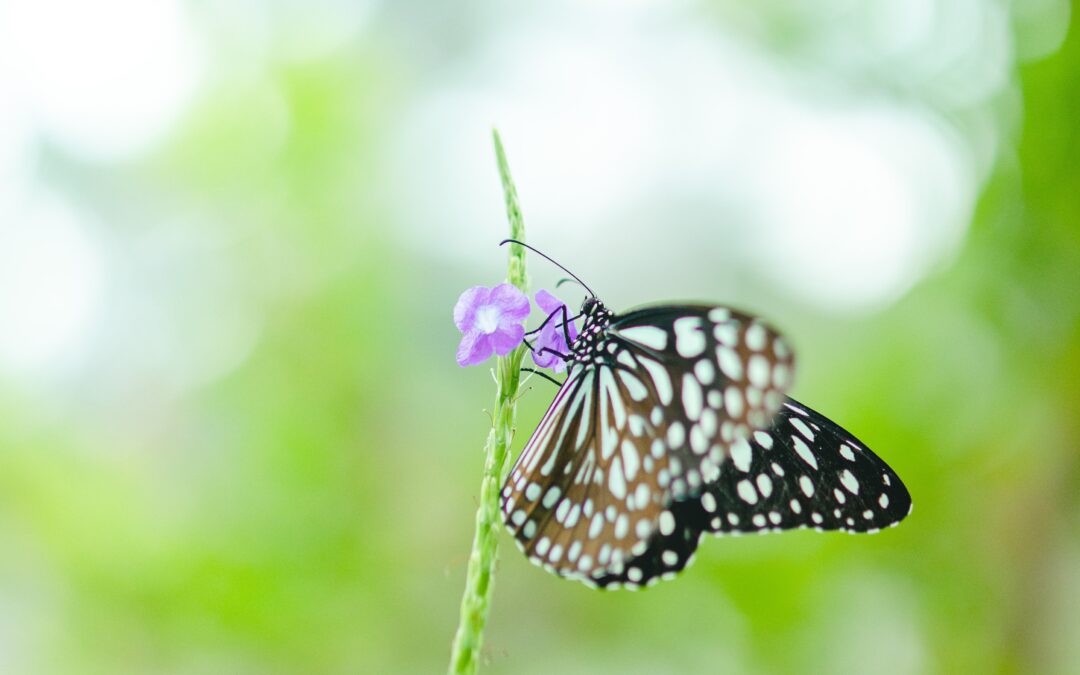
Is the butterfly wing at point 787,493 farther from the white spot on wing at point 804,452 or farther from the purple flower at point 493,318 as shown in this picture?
the purple flower at point 493,318

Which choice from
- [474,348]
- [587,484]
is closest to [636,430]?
[587,484]

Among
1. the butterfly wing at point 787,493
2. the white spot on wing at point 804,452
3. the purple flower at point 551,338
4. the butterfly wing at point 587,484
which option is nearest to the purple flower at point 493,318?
the purple flower at point 551,338

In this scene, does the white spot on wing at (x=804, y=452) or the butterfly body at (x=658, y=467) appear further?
the white spot on wing at (x=804, y=452)

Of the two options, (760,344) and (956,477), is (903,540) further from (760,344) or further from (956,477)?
(760,344)

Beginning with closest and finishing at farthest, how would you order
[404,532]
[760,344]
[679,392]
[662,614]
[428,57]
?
[760,344]
[679,392]
[662,614]
[404,532]
[428,57]

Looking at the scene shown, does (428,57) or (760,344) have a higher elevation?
(428,57)

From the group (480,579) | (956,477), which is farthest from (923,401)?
(480,579)
